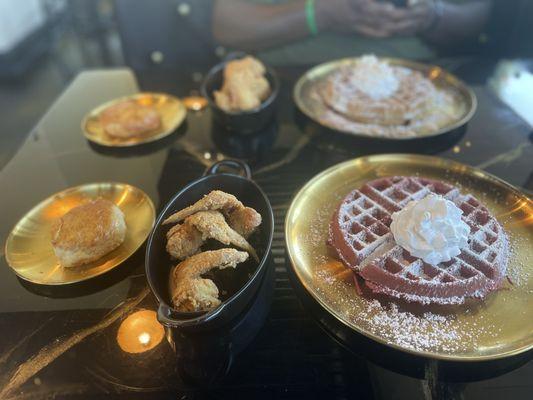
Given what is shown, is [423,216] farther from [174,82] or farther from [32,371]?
[174,82]

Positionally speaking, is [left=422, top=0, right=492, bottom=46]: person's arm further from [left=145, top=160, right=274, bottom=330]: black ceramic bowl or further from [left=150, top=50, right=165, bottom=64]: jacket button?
[left=145, top=160, right=274, bottom=330]: black ceramic bowl

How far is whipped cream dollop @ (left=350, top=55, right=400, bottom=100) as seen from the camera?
167 cm

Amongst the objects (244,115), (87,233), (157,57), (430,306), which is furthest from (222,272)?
(157,57)

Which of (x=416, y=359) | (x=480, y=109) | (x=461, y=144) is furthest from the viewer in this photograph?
(x=480, y=109)

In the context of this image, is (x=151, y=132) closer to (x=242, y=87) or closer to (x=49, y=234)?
(x=242, y=87)

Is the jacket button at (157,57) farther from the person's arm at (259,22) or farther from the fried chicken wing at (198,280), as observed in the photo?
the fried chicken wing at (198,280)

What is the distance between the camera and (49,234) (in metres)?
1.18

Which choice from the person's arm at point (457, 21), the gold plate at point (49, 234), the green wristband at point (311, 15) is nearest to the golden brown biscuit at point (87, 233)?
the gold plate at point (49, 234)

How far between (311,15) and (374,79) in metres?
0.71

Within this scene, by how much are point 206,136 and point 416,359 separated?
111 centimetres

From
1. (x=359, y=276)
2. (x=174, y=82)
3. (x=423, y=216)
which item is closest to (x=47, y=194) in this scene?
(x=174, y=82)

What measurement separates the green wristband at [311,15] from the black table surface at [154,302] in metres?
0.75

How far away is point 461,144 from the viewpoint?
1.53 metres

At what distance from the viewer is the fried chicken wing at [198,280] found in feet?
2.76
